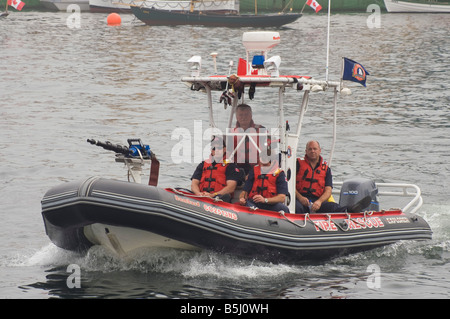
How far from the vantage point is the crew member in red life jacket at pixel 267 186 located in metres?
Answer: 10.0

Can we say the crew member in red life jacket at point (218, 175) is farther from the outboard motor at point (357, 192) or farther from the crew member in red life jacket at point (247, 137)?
the outboard motor at point (357, 192)

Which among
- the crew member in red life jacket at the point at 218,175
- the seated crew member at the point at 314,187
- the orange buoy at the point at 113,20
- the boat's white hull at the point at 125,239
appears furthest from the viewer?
the orange buoy at the point at 113,20

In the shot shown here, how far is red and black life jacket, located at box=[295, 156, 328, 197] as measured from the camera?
35.2 feet

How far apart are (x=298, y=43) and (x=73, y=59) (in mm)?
11559

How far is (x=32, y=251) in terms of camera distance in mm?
11125

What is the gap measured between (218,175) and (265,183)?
61 centimetres

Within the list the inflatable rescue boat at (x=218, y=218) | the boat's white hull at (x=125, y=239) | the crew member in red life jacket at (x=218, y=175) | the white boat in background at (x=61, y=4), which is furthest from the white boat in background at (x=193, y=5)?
the boat's white hull at (x=125, y=239)

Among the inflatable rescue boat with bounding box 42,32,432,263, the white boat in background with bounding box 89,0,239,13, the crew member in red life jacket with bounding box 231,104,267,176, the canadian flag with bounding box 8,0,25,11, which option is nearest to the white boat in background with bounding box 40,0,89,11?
the canadian flag with bounding box 8,0,25,11

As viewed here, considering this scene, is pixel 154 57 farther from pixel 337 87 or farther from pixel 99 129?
pixel 337 87

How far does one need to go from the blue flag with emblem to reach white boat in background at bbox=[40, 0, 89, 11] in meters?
49.4

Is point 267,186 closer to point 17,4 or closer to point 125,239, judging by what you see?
point 125,239

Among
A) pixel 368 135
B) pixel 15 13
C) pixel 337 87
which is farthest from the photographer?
pixel 15 13

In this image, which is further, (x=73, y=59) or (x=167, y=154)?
(x=73, y=59)
